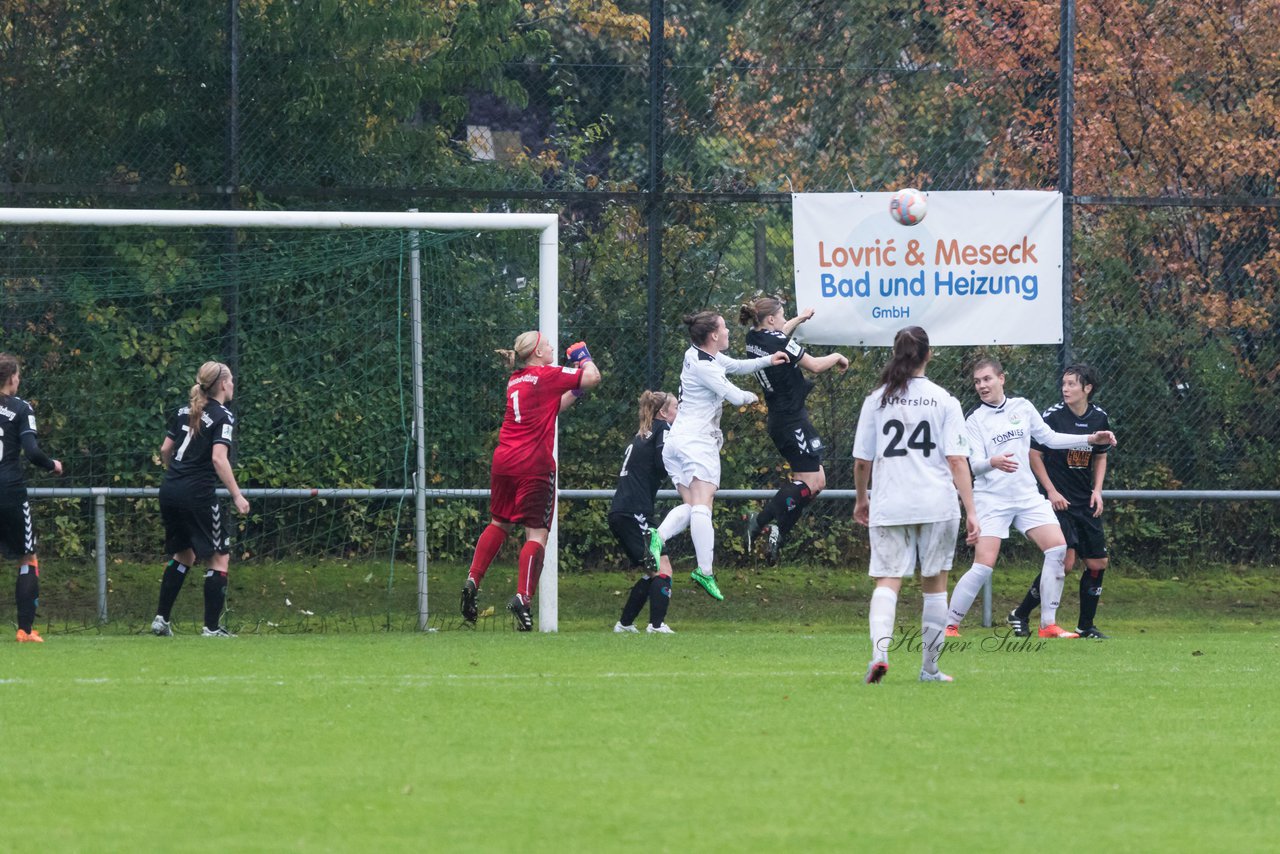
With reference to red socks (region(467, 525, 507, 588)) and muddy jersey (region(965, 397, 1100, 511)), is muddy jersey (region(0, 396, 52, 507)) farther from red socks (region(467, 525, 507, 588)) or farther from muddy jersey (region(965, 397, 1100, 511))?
muddy jersey (region(965, 397, 1100, 511))

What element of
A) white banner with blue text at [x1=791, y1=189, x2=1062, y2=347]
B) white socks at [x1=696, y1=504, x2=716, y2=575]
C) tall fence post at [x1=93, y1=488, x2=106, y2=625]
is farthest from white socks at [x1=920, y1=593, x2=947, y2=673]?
tall fence post at [x1=93, y1=488, x2=106, y2=625]

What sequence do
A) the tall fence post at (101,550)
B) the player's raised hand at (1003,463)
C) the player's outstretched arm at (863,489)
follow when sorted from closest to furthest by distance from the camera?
1. the player's outstretched arm at (863,489)
2. the player's raised hand at (1003,463)
3. the tall fence post at (101,550)

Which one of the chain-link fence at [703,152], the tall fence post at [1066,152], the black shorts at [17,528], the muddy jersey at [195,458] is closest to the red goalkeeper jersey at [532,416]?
the chain-link fence at [703,152]

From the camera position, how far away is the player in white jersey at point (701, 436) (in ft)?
39.5

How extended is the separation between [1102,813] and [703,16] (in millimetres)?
9720

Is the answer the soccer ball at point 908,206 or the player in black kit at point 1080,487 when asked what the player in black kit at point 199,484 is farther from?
the player in black kit at point 1080,487

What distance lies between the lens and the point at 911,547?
28.1ft

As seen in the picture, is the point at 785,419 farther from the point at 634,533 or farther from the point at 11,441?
the point at 11,441

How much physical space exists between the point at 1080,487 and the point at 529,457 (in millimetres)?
3918

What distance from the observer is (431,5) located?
46.5ft

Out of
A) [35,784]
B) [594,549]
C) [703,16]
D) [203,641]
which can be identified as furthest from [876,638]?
[703,16]

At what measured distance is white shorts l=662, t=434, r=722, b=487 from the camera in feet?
39.7

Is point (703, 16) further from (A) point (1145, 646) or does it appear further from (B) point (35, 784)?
(B) point (35, 784)

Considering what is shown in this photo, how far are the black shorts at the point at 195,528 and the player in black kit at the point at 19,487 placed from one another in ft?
2.51
